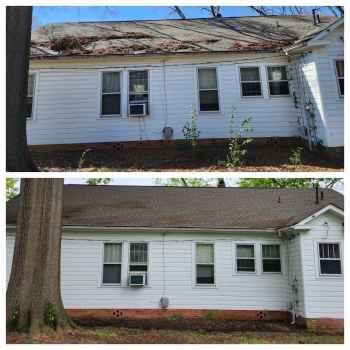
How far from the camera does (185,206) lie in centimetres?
1312

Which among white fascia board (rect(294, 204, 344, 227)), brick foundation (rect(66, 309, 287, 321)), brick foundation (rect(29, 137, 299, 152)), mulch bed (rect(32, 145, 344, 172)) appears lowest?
brick foundation (rect(66, 309, 287, 321))

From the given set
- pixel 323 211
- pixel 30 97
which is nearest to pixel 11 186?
pixel 30 97

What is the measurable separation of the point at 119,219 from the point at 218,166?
4.19 m

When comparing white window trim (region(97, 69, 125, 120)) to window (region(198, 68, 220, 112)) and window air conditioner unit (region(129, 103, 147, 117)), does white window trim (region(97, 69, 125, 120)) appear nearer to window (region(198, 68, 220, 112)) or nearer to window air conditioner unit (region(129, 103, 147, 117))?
window air conditioner unit (region(129, 103, 147, 117))

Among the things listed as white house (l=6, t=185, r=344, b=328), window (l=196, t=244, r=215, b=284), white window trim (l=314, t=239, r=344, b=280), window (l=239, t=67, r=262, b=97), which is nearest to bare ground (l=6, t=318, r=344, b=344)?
white house (l=6, t=185, r=344, b=328)

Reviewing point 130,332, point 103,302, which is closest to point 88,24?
point 103,302

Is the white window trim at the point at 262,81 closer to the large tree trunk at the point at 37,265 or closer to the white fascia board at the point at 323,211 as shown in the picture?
the white fascia board at the point at 323,211

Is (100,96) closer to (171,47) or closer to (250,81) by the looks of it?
(171,47)

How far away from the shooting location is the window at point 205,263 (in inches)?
449

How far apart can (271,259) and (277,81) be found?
21.7 ft

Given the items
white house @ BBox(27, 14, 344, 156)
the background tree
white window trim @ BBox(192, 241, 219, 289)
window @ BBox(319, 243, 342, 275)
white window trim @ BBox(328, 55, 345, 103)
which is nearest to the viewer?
window @ BBox(319, 243, 342, 275)

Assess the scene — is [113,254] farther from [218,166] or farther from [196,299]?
[218,166]

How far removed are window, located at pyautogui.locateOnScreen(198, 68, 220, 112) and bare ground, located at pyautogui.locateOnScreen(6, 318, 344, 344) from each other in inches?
291

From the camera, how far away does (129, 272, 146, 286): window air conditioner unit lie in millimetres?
10953
